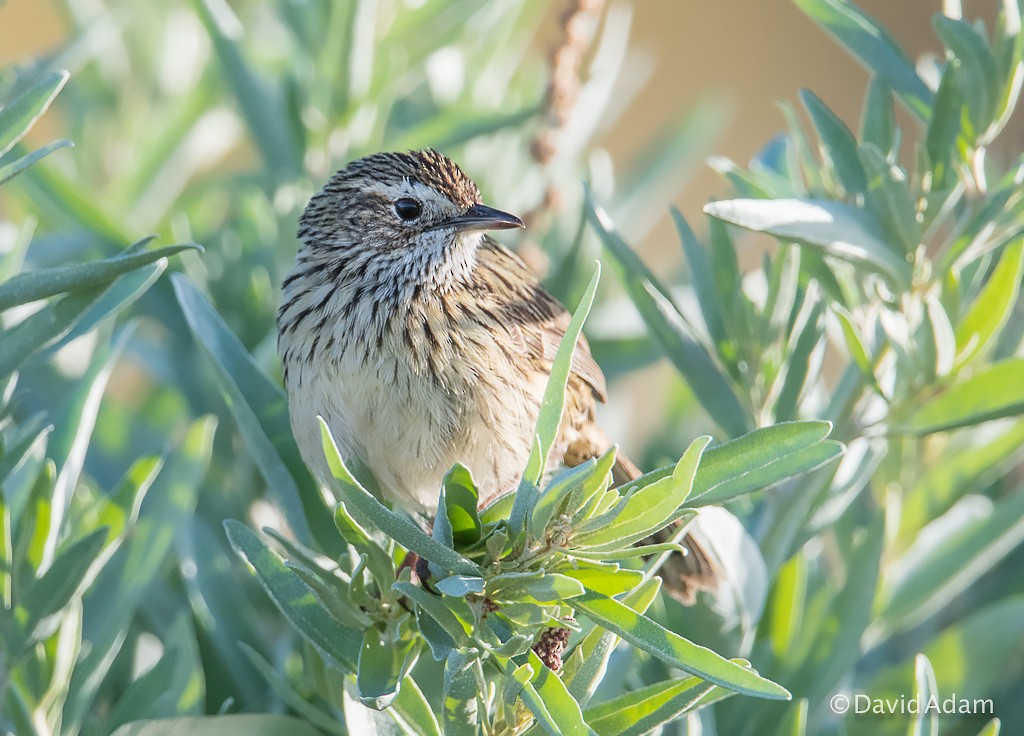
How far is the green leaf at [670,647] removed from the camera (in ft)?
3.81

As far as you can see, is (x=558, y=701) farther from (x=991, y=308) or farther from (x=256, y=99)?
(x=256, y=99)

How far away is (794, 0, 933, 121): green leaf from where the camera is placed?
1.67 meters

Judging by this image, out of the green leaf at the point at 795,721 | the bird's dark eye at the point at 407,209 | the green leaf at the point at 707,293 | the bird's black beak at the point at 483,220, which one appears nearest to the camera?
the green leaf at the point at 795,721

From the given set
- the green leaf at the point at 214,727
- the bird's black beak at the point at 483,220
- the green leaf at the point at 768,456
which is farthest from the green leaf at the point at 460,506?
the bird's black beak at the point at 483,220

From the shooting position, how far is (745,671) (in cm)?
116

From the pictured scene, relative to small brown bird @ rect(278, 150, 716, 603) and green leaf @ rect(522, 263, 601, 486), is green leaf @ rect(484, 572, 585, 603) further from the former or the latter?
small brown bird @ rect(278, 150, 716, 603)

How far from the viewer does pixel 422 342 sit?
6.87 ft

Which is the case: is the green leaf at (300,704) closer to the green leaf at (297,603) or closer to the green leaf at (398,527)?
the green leaf at (297,603)

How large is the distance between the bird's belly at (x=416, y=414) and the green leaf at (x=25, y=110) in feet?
2.31

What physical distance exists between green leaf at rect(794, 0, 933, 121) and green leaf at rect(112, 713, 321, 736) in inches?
46.1

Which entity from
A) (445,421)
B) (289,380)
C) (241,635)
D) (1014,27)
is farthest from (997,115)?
(241,635)

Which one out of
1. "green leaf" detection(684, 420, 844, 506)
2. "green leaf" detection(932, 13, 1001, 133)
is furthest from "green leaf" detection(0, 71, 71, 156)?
"green leaf" detection(932, 13, 1001, 133)

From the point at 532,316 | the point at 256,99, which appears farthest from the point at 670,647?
the point at 256,99

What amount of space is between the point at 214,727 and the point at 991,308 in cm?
117
